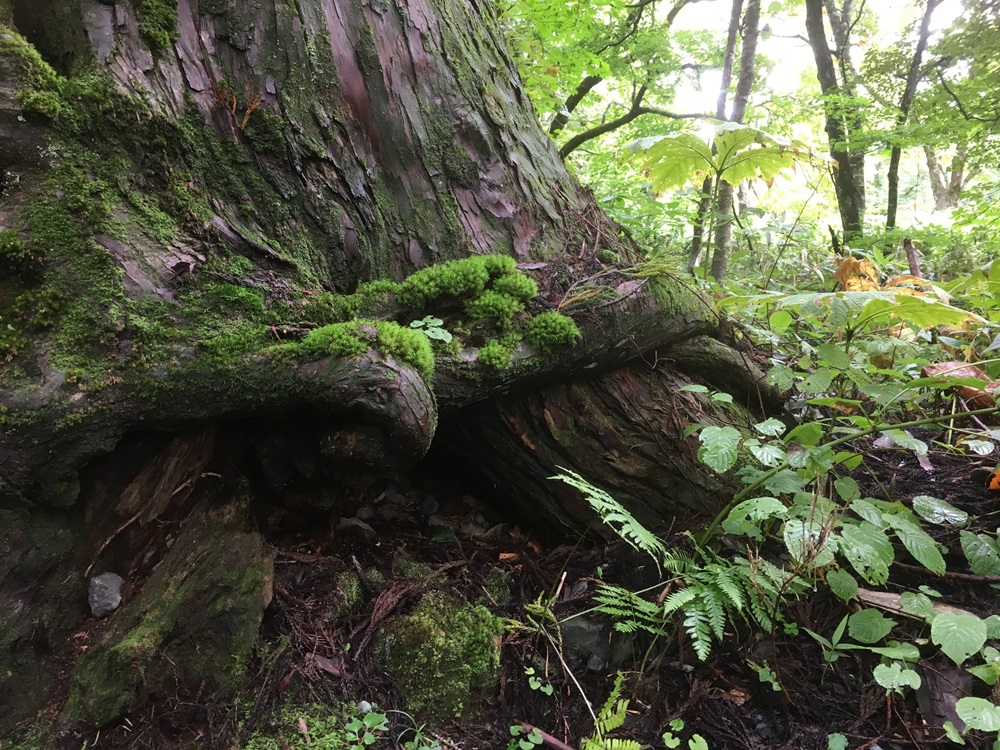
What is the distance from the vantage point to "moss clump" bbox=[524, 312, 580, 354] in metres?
2.46

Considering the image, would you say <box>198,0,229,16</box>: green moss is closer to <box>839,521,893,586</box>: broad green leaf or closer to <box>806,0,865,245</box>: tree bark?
<box>839,521,893,586</box>: broad green leaf

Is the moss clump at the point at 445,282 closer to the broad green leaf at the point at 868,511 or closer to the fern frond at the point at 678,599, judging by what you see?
the fern frond at the point at 678,599

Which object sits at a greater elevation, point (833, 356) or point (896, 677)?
point (833, 356)

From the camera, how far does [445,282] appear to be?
2.43 metres

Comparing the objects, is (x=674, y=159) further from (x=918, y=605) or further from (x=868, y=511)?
(x=918, y=605)

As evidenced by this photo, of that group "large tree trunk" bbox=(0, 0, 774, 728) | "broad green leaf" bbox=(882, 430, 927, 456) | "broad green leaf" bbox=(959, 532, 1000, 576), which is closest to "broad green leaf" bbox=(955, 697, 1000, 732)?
"broad green leaf" bbox=(959, 532, 1000, 576)

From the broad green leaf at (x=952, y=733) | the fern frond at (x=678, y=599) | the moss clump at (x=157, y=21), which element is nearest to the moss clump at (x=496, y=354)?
the fern frond at (x=678, y=599)

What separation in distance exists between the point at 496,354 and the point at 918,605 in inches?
76.5

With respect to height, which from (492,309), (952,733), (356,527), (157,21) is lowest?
(952,733)

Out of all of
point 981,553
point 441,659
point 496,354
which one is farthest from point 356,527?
point 981,553

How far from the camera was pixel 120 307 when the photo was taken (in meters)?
1.78

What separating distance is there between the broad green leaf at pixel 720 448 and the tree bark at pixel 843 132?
7.82 meters

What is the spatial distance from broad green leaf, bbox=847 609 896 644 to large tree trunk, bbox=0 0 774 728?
78 centimetres

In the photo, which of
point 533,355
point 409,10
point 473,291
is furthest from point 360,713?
point 409,10
